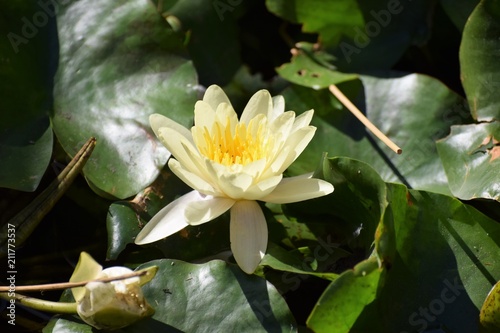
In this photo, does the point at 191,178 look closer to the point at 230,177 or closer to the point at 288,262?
the point at 230,177

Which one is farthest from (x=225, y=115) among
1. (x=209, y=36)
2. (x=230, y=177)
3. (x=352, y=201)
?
(x=209, y=36)

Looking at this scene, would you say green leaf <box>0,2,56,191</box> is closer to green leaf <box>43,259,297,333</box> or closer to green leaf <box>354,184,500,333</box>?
green leaf <box>43,259,297,333</box>

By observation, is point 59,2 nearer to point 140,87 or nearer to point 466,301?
point 140,87

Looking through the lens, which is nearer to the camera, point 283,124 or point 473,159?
point 283,124

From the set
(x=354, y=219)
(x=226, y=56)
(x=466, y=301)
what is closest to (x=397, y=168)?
(x=354, y=219)

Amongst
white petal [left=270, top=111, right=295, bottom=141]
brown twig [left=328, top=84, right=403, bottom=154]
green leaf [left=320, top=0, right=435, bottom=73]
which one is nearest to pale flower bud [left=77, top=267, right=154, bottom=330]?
white petal [left=270, top=111, right=295, bottom=141]
